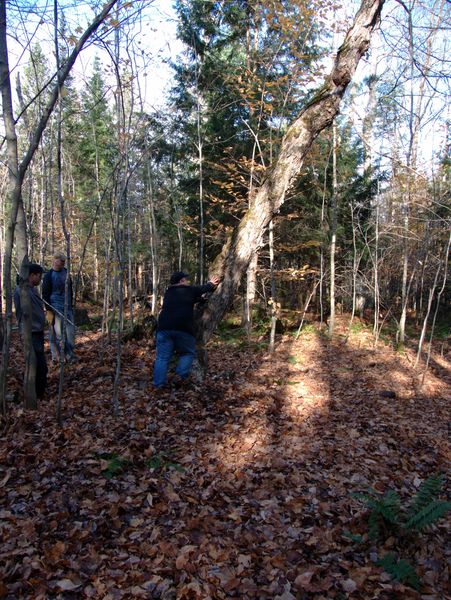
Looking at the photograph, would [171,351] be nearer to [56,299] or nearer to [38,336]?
[38,336]

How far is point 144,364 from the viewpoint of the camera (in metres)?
7.38

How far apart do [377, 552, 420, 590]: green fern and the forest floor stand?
48 mm

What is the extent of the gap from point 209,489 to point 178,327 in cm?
252

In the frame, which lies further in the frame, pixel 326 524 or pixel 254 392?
pixel 254 392

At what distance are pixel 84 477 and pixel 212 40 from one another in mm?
14201

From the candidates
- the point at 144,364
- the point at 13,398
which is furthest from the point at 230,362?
the point at 13,398

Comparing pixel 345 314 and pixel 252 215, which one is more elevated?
pixel 252 215

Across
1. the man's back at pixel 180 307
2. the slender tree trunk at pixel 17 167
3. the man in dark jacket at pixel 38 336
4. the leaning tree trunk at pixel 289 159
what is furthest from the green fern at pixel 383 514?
the man in dark jacket at pixel 38 336

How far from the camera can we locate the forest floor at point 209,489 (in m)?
2.82

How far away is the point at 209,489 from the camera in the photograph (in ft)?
13.0

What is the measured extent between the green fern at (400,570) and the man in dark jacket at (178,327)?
367cm

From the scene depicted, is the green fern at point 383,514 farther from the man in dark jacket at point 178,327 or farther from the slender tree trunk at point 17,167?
the slender tree trunk at point 17,167

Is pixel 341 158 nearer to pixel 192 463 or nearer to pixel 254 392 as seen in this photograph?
pixel 254 392

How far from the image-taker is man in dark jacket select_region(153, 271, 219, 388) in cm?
591
